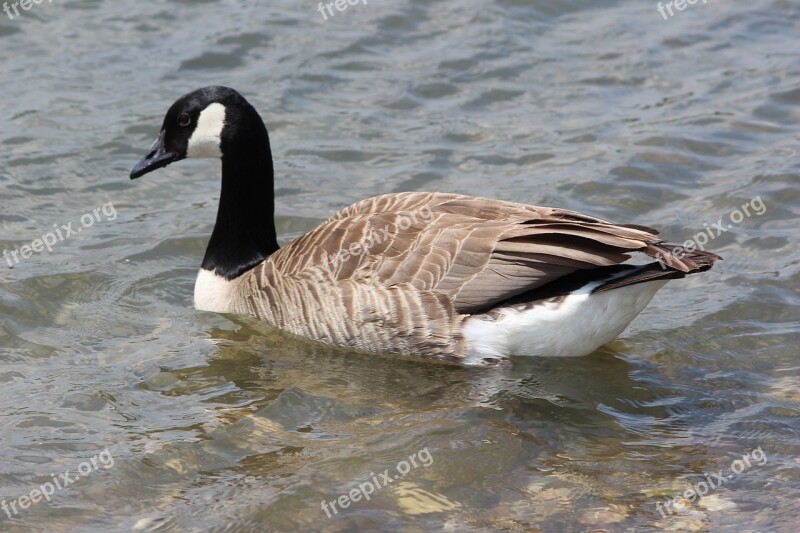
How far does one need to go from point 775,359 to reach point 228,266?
391 centimetres

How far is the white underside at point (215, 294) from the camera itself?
8.10 meters

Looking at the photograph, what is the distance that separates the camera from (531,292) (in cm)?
676

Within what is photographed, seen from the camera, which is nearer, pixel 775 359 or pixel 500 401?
pixel 500 401

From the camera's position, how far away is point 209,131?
8.06 metres

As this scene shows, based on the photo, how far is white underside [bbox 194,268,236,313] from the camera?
8.10m

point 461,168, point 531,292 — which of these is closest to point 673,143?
point 461,168

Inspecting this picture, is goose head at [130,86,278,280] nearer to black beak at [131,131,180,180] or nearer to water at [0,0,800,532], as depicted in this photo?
black beak at [131,131,180,180]

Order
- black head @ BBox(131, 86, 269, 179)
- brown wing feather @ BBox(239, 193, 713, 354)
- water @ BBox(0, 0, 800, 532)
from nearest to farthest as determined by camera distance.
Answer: water @ BBox(0, 0, 800, 532) → brown wing feather @ BBox(239, 193, 713, 354) → black head @ BBox(131, 86, 269, 179)

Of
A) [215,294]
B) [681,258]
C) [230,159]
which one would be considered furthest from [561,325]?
[230,159]

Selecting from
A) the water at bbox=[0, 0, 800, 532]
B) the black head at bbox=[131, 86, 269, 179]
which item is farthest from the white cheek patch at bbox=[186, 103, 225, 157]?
the water at bbox=[0, 0, 800, 532]

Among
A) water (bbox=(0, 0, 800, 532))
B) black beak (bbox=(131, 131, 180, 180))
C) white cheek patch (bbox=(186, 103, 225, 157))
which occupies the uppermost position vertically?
white cheek patch (bbox=(186, 103, 225, 157))

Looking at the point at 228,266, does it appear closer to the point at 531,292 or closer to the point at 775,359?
the point at 531,292

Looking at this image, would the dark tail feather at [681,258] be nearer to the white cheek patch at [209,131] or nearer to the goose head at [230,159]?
the goose head at [230,159]

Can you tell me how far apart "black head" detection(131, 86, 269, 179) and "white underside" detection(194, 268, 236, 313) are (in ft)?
3.03
